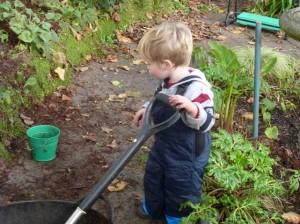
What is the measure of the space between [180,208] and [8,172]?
4.47 ft

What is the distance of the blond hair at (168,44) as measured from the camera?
8.70ft

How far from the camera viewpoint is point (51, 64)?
4945mm

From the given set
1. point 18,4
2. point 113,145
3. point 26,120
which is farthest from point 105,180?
point 18,4

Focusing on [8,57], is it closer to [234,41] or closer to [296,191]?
[296,191]

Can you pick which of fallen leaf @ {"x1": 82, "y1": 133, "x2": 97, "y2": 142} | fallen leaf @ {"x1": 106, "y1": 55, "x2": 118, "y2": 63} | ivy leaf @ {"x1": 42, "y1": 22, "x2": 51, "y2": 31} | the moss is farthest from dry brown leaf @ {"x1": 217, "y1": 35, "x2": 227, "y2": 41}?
the moss

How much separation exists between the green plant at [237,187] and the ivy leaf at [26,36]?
2.11 m

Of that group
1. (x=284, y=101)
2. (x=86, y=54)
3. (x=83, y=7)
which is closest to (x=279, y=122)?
(x=284, y=101)

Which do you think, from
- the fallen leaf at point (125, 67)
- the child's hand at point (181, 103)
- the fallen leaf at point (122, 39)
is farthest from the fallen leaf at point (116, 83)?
the child's hand at point (181, 103)

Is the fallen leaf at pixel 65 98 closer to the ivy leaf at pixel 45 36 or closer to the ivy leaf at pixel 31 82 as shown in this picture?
the ivy leaf at pixel 31 82

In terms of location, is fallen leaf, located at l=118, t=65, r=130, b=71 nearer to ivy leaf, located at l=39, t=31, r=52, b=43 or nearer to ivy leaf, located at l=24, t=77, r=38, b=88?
ivy leaf, located at l=39, t=31, r=52, b=43

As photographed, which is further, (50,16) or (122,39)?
(122,39)

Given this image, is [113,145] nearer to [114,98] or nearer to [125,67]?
[114,98]

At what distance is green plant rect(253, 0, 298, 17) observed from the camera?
298 inches

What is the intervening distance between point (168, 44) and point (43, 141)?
1463 millimetres
